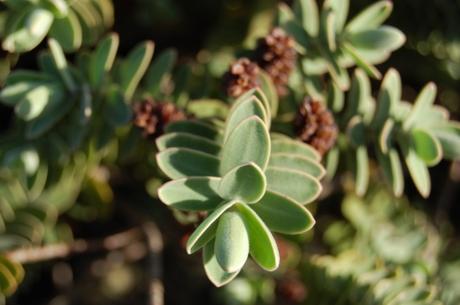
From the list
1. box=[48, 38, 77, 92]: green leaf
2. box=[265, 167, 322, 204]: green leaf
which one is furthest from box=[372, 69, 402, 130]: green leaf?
box=[48, 38, 77, 92]: green leaf

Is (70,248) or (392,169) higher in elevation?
(392,169)

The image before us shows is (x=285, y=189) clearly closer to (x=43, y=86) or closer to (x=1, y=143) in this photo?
(x=43, y=86)

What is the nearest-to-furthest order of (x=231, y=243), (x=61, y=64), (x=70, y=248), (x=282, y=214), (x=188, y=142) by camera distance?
(x=231, y=243) → (x=282, y=214) → (x=188, y=142) → (x=61, y=64) → (x=70, y=248)

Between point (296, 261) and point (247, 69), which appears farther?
point (296, 261)

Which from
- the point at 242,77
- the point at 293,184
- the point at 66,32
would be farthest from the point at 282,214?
the point at 66,32

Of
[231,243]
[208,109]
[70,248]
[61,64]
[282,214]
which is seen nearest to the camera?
[231,243]

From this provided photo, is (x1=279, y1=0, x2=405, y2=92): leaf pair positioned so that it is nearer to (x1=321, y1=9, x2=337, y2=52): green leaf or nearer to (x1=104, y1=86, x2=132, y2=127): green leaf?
(x1=321, y1=9, x2=337, y2=52): green leaf

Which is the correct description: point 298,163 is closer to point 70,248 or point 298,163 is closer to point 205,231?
point 205,231

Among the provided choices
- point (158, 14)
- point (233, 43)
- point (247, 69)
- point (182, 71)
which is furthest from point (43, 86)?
point (233, 43)
